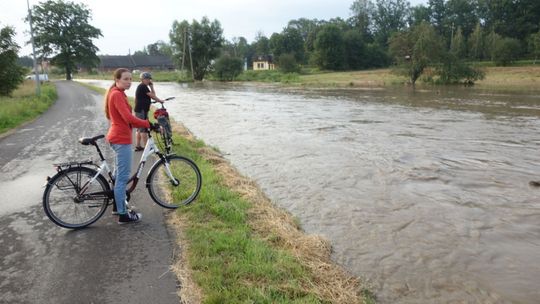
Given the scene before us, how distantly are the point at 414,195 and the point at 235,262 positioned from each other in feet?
16.2

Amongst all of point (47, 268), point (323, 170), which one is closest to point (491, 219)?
point (323, 170)

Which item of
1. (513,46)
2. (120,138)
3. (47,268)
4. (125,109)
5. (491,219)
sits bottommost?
(491,219)

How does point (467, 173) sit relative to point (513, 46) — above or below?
below

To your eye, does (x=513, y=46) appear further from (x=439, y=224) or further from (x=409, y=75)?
(x=439, y=224)

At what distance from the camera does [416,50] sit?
50.5 metres

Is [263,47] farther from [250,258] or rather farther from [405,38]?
[250,258]

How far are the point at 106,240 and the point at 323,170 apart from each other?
6172mm

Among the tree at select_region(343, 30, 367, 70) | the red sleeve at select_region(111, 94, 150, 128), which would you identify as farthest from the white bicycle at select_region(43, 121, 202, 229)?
the tree at select_region(343, 30, 367, 70)

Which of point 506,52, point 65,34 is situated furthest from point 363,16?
point 65,34

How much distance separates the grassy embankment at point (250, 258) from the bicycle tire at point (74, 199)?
110cm

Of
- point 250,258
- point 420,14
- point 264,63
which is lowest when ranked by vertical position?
point 250,258

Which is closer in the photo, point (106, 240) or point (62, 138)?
point (106, 240)

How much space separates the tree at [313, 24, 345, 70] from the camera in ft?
290

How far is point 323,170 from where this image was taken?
406 inches
